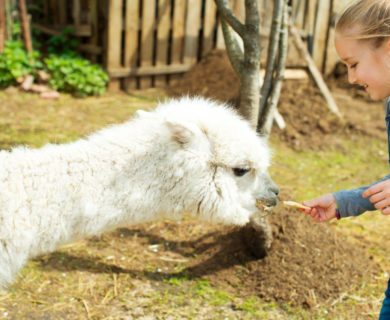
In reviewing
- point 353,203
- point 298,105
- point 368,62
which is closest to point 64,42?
point 298,105

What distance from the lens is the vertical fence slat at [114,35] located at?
752 cm

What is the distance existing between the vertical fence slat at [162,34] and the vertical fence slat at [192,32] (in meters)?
0.33

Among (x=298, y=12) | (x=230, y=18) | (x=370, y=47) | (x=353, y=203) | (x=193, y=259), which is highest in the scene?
(x=370, y=47)

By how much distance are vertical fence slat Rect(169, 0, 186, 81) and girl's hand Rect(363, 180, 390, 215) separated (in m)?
6.39

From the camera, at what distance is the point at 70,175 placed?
2420 mm

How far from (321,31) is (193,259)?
6.11m

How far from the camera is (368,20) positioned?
2.09 m

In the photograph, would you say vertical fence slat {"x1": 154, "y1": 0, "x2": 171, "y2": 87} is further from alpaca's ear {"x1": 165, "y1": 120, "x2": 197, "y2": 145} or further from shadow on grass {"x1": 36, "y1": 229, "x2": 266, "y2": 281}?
alpaca's ear {"x1": 165, "y1": 120, "x2": 197, "y2": 145}

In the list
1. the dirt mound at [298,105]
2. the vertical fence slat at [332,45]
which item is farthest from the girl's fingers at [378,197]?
the vertical fence slat at [332,45]

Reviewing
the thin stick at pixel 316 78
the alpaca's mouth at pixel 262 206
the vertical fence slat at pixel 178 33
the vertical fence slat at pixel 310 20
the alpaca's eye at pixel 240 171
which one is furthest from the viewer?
the vertical fence slat at pixel 310 20

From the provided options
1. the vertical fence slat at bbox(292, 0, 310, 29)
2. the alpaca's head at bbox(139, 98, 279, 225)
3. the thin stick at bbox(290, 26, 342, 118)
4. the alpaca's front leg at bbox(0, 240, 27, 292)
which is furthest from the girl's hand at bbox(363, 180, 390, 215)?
the vertical fence slat at bbox(292, 0, 310, 29)

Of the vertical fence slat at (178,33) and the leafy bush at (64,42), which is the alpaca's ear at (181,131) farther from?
the leafy bush at (64,42)

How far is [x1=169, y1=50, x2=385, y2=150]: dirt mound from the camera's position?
6688mm

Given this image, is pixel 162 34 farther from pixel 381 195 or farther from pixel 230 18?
pixel 381 195
